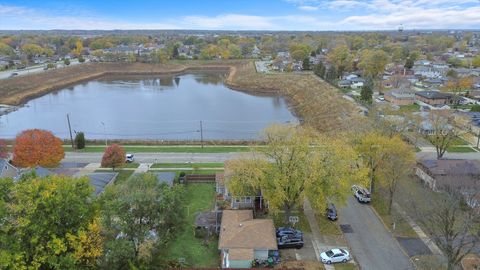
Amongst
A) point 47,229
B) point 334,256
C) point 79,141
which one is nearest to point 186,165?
point 79,141

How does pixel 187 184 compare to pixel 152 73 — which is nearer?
pixel 187 184

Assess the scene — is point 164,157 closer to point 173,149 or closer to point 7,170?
point 173,149

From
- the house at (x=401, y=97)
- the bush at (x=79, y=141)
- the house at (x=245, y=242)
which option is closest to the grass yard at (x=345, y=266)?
the house at (x=245, y=242)

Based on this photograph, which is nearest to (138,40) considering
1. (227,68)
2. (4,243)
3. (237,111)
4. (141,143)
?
(227,68)

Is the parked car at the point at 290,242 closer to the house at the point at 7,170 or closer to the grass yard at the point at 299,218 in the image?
the grass yard at the point at 299,218

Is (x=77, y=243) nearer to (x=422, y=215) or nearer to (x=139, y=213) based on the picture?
(x=139, y=213)

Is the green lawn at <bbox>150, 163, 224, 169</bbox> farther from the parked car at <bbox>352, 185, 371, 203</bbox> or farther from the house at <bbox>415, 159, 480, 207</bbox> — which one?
the house at <bbox>415, 159, 480, 207</bbox>
